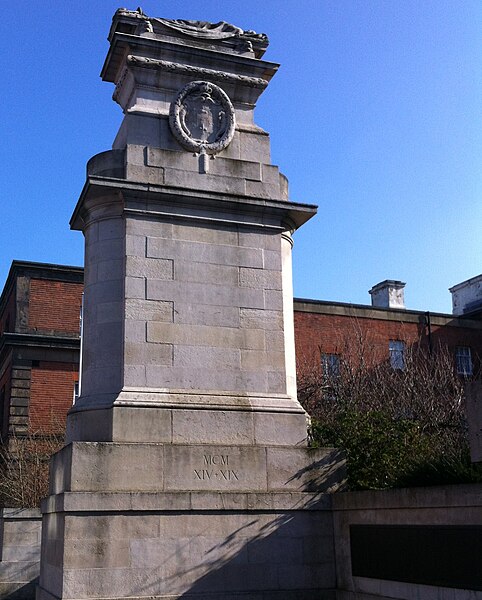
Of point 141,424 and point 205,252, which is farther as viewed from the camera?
point 205,252

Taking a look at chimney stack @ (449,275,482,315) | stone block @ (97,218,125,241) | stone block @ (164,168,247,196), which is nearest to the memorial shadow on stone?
stone block @ (97,218,125,241)

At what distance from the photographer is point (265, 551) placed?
12883 millimetres

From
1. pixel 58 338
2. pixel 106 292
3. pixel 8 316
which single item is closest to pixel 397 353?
pixel 58 338

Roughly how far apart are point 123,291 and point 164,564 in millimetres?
Result: 4407

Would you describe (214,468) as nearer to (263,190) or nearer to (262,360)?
(262,360)

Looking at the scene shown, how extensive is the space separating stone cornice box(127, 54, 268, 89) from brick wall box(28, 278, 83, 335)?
22521 mm

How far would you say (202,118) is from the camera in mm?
15000

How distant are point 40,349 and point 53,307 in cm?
214

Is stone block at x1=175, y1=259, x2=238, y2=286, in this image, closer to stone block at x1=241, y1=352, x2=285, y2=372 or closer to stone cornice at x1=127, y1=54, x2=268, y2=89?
stone block at x1=241, y1=352, x2=285, y2=372

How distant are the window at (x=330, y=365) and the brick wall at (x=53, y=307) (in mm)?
11173

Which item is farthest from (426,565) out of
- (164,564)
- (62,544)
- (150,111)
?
(150,111)

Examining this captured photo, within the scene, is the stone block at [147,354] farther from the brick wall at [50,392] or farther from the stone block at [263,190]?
the brick wall at [50,392]

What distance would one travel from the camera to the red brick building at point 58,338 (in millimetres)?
34531

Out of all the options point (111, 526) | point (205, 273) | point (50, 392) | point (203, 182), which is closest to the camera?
point (111, 526)
